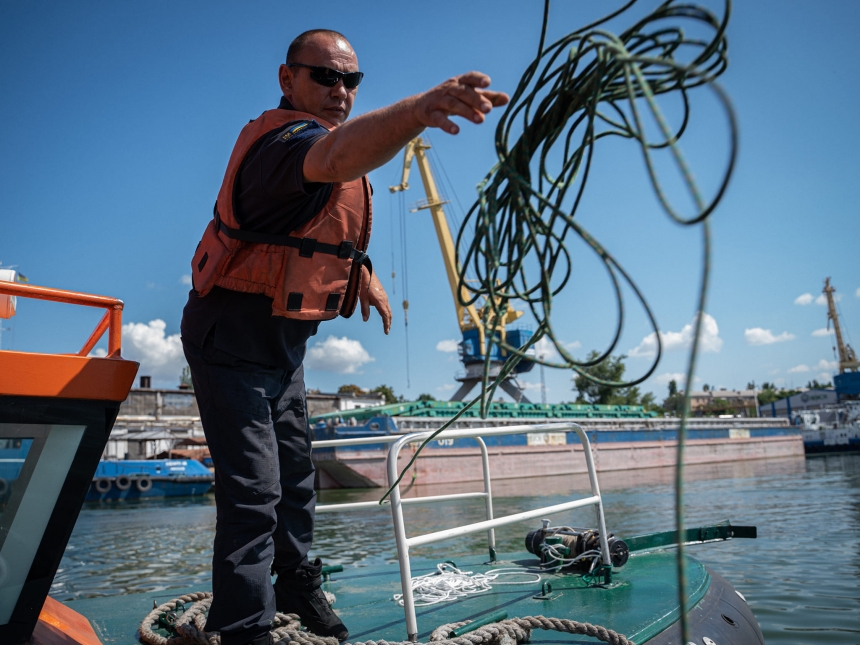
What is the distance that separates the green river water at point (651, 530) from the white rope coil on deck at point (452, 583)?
3.94ft

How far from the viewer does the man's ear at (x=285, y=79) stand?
1.91m

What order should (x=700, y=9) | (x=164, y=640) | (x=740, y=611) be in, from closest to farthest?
(x=700, y=9) < (x=164, y=640) < (x=740, y=611)

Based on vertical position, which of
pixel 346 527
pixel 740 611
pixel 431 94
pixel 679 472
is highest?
pixel 431 94

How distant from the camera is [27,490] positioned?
5.36ft

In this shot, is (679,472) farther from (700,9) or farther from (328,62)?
(328,62)

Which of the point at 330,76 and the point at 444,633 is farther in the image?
the point at 444,633

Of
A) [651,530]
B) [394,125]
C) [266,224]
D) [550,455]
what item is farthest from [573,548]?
[550,455]

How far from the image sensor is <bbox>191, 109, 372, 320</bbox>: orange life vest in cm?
172

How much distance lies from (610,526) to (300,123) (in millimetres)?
9660

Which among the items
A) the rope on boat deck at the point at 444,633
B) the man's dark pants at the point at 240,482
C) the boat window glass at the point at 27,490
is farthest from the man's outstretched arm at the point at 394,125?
the rope on boat deck at the point at 444,633

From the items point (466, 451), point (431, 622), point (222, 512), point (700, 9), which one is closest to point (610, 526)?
point (431, 622)

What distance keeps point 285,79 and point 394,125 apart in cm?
83

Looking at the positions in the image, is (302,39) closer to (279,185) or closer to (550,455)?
(279,185)

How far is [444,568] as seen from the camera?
3.17 meters
